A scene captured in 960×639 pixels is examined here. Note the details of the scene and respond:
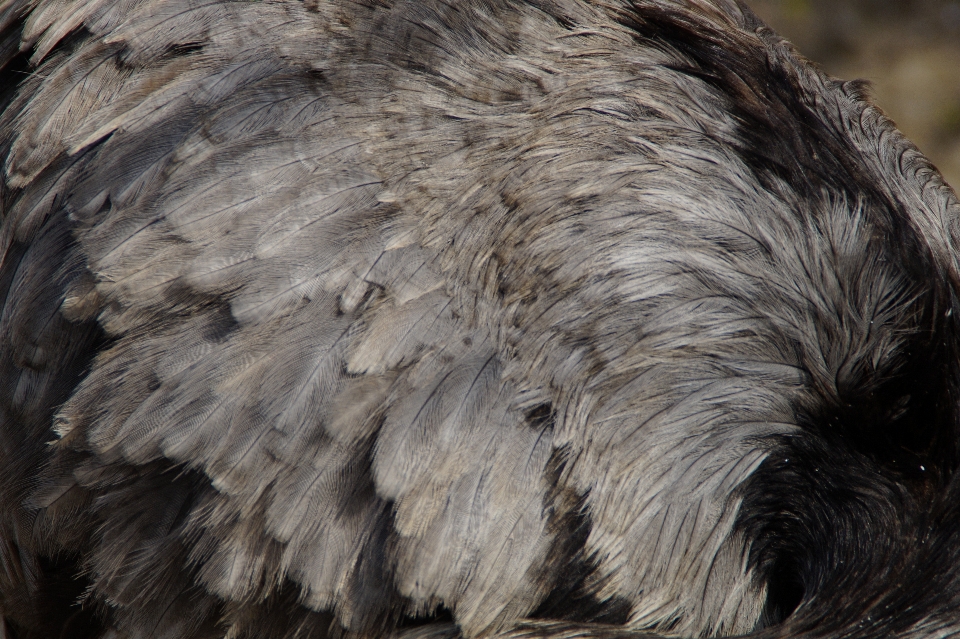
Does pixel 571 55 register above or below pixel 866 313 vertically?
above

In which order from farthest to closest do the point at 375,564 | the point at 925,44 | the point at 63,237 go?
the point at 925,44, the point at 63,237, the point at 375,564

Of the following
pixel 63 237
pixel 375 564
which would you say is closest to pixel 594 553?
pixel 375 564

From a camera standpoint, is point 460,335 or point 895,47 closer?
point 460,335

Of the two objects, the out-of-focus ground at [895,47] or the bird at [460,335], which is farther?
the out-of-focus ground at [895,47]

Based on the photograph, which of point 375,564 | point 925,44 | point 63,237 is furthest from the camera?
point 925,44

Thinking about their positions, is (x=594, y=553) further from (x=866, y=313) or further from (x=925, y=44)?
(x=925, y=44)
